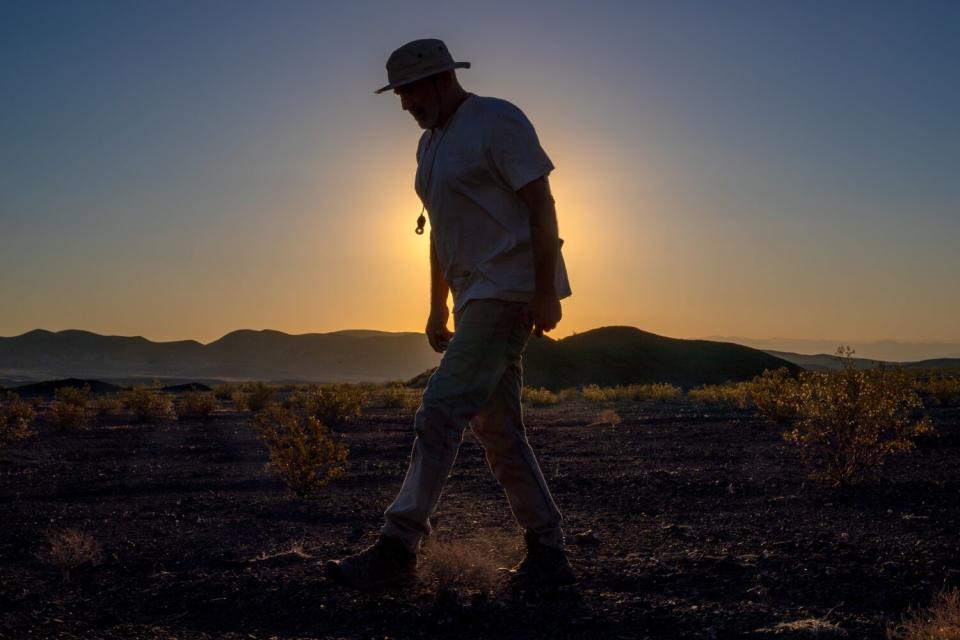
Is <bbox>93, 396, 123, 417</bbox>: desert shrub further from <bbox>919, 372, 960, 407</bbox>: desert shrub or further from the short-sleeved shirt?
the short-sleeved shirt

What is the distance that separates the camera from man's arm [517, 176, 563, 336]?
3.71 m

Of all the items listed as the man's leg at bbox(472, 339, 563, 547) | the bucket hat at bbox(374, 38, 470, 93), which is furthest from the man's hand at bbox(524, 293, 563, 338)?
the bucket hat at bbox(374, 38, 470, 93)

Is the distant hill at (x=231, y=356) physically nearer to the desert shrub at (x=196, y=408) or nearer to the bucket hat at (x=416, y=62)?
the desert shrub at (x=196, y=408)

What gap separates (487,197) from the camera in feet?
12.4

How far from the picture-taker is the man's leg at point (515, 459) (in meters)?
3.93

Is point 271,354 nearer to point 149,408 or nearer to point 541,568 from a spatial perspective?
point 149,408

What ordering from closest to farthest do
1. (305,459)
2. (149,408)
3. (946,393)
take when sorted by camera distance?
(305,459)
(946,393)
(149,408)

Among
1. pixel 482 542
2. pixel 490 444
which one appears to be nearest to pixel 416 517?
pixel 490 444

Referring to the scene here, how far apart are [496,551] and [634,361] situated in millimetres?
46552

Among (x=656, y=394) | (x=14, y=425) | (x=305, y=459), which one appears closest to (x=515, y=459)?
(x=305, y=459)

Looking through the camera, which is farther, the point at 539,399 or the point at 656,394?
the point at 656,394

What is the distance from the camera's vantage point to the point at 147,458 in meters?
11.1

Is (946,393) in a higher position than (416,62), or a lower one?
lower

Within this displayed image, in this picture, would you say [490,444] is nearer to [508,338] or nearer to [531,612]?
[508,338]
